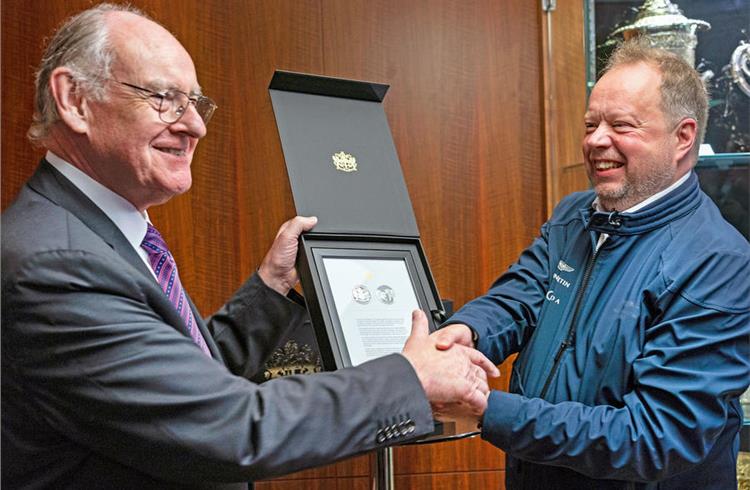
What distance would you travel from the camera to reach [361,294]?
2383mm

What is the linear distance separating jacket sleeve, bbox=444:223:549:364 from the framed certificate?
0.58 ft

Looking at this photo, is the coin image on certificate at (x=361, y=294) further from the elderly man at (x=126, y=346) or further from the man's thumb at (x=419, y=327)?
the elderly man at (x=126, y=346)

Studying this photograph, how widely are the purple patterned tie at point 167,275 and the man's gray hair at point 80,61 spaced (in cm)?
28

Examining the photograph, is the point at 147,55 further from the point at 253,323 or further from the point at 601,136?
the point at 601,136

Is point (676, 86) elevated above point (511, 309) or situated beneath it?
elevated above

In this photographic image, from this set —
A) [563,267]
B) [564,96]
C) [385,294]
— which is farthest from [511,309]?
[564,96]

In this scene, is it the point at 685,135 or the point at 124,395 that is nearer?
the point at 124,395

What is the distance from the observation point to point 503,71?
3793 millimetres

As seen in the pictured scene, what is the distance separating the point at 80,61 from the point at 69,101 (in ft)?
0.26

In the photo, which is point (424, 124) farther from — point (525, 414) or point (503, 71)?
point (525, 414)

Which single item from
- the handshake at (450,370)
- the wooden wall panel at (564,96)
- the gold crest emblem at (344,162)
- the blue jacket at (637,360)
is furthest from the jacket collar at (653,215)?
the wooden wall panel at (564,96)

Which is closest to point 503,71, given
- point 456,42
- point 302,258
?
point 456,42

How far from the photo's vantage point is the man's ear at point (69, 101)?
182cm

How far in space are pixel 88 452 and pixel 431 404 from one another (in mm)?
634
